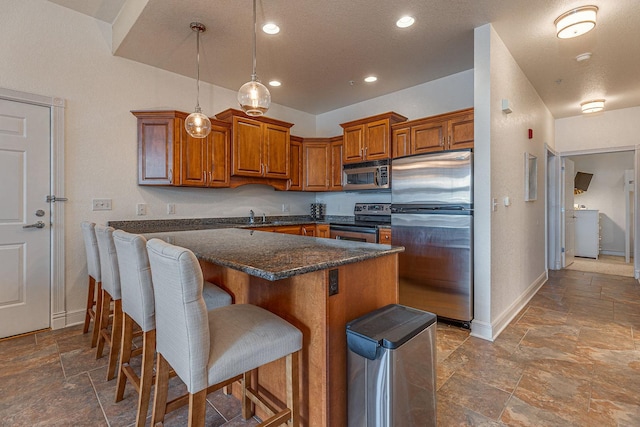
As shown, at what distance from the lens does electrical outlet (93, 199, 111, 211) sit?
3121 mm

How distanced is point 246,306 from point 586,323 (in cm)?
340

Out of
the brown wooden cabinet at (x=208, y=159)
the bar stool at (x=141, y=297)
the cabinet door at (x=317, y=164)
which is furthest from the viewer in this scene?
the cabinet door at (x=317, y=164)

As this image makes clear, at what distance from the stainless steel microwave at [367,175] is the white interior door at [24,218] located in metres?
3.35

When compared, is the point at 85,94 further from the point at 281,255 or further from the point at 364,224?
the point at 364,224

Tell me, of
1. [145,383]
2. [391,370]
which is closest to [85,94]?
[145,383]

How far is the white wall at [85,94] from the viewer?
2.74m

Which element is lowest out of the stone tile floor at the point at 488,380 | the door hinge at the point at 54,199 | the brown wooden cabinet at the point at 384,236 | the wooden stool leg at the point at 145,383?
the stone tile floor at the point at 488,380

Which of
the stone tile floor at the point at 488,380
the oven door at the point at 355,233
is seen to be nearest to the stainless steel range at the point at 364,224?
the oven door at the point at 355,233

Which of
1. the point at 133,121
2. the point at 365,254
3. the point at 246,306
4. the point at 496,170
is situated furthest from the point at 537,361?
the point at 133,121

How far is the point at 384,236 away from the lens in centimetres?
361

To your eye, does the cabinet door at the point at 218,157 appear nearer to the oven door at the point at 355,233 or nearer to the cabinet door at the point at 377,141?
the oven door at the point at 355,233

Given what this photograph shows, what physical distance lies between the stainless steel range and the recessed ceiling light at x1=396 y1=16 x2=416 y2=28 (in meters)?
2.07

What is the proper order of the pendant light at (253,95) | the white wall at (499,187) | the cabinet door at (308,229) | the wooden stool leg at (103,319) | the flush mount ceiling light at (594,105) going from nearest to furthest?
the pendant light at (253,95), the wooden stool leg at (103,319), the white wall at (499,187), the cabinet door at (308,229), the flush mount ceiling light at (594,105)

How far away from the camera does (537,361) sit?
89.9 inches
